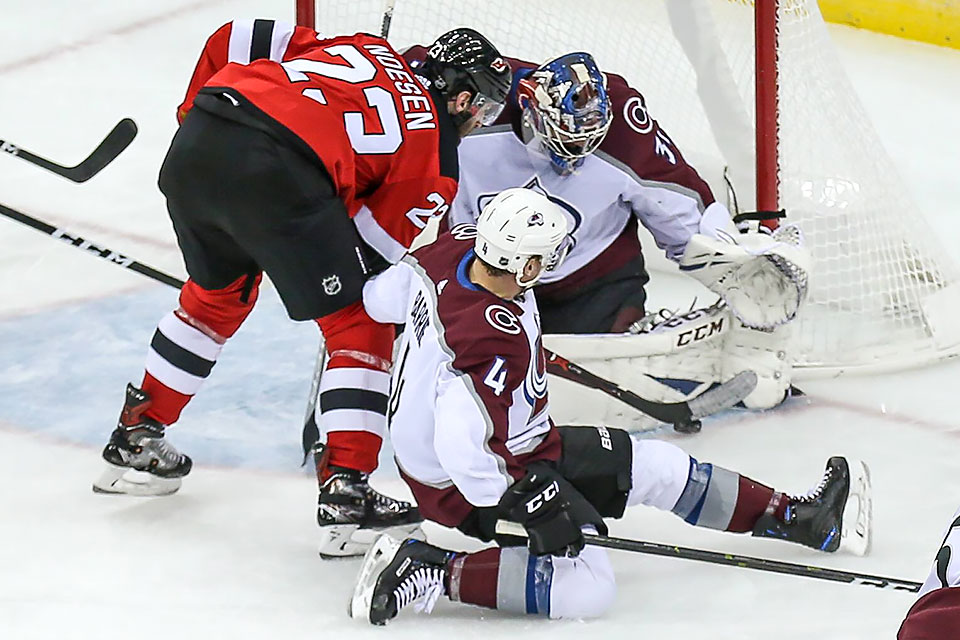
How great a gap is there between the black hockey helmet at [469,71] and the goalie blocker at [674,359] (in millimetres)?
555

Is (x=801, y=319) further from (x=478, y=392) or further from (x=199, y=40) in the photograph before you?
(x=199, y=40)

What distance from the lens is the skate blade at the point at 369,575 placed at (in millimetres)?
2299

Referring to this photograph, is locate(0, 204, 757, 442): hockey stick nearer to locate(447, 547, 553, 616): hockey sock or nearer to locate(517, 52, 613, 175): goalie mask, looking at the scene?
locate(517, 52, 613, 175): goalie mask

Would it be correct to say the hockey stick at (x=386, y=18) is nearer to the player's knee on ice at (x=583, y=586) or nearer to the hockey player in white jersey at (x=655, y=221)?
the hockey player in white jersey at (x=655, y=221)

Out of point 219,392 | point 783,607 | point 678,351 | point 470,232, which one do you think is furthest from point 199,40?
point 783,607

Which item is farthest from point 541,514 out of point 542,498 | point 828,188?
point 828,188

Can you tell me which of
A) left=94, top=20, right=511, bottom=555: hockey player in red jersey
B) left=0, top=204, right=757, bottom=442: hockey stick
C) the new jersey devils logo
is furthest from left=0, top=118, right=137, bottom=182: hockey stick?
the new jersey devils logo

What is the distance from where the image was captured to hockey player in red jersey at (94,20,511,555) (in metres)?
2.45

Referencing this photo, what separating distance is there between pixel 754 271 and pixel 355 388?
0.92 metres

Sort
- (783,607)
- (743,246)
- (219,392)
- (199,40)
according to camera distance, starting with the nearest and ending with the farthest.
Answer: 1. (783,607)
2. (743,246)
3. (219,392)
4. (199,40)

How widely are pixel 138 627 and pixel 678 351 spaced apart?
1235 mm

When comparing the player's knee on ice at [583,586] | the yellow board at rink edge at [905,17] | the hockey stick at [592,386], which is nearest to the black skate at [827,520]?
the player's knee on ice at [583,586]

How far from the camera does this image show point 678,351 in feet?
10.1

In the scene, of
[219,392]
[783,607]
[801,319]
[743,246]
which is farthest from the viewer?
[801,319]
